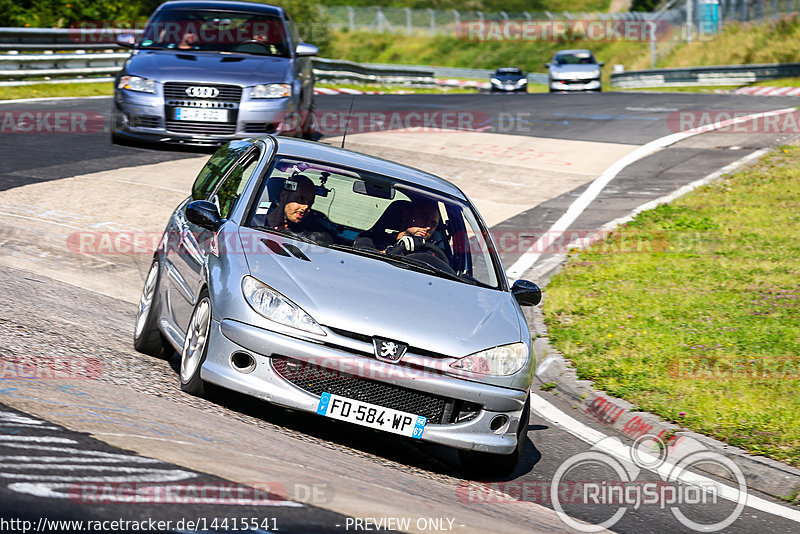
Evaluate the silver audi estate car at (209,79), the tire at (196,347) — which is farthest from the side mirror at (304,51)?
the tire at (196,347)

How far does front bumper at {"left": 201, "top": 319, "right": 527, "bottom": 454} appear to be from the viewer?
5555 millimetres

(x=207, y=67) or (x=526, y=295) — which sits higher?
(x=207, y=67)

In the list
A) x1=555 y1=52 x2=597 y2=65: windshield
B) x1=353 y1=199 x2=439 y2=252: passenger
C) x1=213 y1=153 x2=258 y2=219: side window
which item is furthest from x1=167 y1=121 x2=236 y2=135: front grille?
x1=555 y1=52 x2=597 y2=65: windshield

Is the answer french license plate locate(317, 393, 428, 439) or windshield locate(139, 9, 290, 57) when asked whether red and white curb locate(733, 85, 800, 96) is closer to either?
Answer: windshield locate(139, 9, 290, 57)

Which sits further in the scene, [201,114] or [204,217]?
[201,114]

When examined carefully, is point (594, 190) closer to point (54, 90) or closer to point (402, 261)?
point (402, 261)

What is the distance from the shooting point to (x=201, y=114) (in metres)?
14.2

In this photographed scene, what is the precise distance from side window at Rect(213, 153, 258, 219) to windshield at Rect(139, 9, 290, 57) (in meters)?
8.12

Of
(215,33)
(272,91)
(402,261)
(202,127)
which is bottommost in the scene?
(202,127)

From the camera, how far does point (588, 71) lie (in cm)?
3928

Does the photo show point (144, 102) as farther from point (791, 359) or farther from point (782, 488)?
point (782, 488)

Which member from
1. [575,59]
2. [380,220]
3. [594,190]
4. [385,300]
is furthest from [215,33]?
[575,59]

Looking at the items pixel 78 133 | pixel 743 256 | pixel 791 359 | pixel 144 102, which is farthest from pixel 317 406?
pixel 78 133

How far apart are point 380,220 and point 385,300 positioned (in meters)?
1.49
